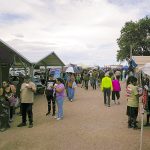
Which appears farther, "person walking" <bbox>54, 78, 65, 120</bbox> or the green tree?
the green tree

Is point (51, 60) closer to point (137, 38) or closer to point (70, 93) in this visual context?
point (70, 93)

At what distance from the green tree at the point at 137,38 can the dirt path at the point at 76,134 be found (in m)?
48.1

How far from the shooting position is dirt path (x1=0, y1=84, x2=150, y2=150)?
29.8ft

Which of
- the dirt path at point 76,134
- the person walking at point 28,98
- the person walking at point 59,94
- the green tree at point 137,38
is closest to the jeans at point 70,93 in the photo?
the dirt path at point 76,134

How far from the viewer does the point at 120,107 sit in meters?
16.9

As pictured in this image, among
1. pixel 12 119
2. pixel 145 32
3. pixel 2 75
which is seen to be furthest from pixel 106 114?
pixel 145 32

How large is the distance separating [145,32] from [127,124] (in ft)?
172

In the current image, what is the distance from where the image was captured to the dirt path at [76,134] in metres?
9.09

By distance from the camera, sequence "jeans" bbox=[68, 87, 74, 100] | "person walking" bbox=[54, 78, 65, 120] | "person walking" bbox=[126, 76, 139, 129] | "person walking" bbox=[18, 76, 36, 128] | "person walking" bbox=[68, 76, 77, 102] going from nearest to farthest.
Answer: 1. "person walking" bbox=[126, 76, 139, 129]
2. "person walking" bbox=[18, 76, 36, 128]
3. "person walking" bbox=[54, 78, 65, 120]
4. "person walking" bbox=[68, 76, 77, 102]
5. "jeans" bbox=[68, 87, 74, 100]

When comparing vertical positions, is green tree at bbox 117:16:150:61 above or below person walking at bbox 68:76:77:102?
above

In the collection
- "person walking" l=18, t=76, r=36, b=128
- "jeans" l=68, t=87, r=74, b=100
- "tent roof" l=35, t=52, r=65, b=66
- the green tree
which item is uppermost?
the green tree

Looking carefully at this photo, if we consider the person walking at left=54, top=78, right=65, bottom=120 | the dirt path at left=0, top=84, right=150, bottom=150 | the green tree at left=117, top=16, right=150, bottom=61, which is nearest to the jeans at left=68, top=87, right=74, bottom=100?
the dirt path at left=0, top=84, right=150, bottom=150

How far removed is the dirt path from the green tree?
4806 cm

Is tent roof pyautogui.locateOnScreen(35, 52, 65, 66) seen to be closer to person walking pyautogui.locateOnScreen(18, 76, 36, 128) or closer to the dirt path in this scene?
the dirt path
